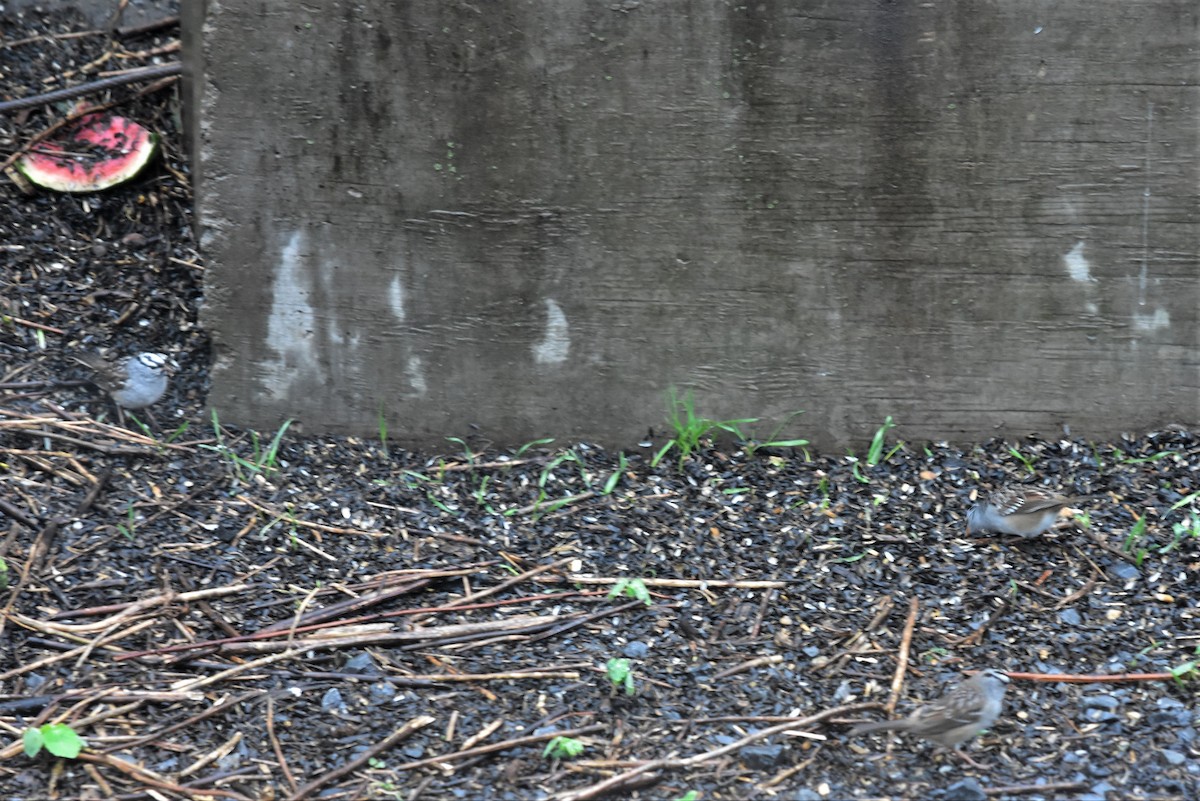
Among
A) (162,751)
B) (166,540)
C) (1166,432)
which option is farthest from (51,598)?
(1166,432)

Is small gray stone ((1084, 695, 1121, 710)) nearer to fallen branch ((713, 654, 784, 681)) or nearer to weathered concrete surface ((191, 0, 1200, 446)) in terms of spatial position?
fallen branch ((713, 654, 784, 681))

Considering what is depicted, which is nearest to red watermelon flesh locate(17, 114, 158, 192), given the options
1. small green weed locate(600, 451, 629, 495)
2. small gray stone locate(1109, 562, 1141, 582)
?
small green weed locate(600, 451, 629, 495)

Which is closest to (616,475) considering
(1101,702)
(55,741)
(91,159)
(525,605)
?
(525,605)

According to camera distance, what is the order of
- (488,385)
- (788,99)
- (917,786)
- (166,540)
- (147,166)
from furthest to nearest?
1. (147,166)
2. (488,385)
3. (788,99)
4. (166,540)
5. (917,786)

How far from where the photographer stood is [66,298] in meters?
4.34

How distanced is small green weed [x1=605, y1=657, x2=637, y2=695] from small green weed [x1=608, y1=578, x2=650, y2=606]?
32 centimetres

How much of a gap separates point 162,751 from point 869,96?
9.12 ft

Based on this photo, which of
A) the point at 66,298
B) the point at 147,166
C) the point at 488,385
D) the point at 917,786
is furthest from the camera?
the point at 147,166

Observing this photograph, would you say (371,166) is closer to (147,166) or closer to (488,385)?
(488,385)

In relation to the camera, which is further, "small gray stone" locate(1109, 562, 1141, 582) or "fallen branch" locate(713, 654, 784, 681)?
"small gray stone" locate(1109, 562, 1141, 582)

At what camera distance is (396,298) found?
3.88 metres

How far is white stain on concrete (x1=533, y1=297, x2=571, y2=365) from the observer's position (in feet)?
12.7

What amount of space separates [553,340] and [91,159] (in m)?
2.14

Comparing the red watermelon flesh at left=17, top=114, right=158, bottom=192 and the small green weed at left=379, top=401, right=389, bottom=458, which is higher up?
the red watermelon flesh at left=17, top=114, right=158, bottom=192
